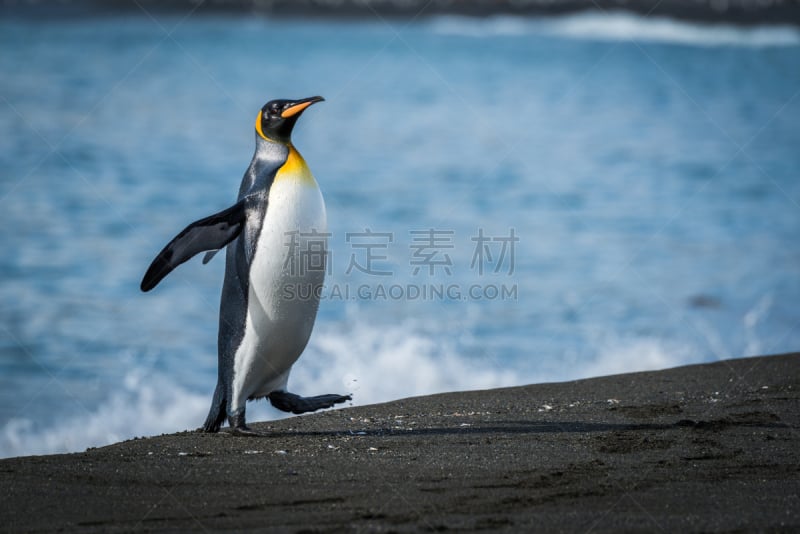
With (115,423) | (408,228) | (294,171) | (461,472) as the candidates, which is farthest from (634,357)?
(408,228)

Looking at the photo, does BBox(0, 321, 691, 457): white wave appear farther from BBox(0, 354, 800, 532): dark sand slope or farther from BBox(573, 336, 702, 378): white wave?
BBox(0, 354, 800, 532): dark sand slope

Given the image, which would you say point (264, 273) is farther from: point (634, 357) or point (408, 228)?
point (408, 228)

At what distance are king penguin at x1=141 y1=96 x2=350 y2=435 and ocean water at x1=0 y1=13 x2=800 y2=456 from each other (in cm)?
189

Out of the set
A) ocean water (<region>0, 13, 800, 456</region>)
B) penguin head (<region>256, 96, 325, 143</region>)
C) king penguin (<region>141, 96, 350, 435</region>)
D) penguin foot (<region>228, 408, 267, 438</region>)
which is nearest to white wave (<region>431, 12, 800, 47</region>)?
ocean water (<region>0, 13, 800, 456</region>)

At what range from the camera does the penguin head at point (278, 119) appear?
17.3ft

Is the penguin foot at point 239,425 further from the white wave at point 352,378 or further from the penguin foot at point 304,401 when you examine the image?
the white wave at point 352,378

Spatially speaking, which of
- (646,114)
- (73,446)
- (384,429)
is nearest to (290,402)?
(384,429)

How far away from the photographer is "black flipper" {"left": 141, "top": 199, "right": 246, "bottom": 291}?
198 inches

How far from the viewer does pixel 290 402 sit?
520cm

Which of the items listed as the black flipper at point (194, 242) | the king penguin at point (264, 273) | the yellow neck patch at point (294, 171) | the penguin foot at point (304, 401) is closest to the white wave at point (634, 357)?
the penguin foot at point (304, 401)

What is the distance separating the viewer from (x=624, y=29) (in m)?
62.9

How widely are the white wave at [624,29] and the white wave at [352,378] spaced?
5254 centimetres

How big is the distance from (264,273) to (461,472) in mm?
1522

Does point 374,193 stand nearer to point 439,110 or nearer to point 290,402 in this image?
point 290,402
